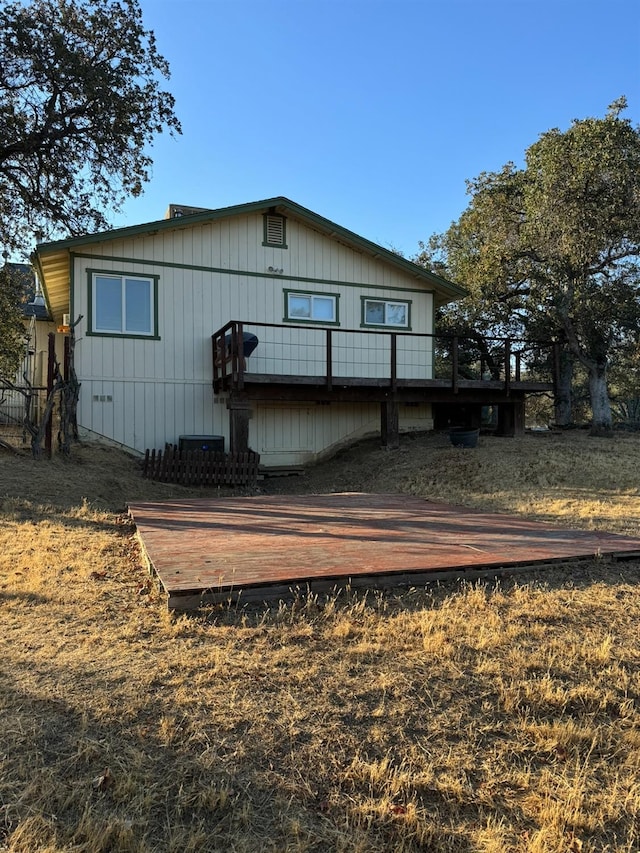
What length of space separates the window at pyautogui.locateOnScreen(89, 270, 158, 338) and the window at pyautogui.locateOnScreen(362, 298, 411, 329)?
17.1 feet

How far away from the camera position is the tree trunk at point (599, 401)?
54.2 feet

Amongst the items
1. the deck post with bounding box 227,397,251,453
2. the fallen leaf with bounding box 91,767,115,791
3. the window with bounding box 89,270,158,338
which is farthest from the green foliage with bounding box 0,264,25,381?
the fallen leaf with bounding box 91,767,115,791

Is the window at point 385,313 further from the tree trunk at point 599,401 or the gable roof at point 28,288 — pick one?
the gable roof at point 28,288

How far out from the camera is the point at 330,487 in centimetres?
1144

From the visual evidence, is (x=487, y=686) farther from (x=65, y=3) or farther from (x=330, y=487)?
(x=65, y=3)

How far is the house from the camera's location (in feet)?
39.3

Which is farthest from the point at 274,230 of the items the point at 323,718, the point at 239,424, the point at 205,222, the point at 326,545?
the point at 323,718

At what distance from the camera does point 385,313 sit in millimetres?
14820

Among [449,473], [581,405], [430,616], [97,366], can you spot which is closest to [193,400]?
[97,366]

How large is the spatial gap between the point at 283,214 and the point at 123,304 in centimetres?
438

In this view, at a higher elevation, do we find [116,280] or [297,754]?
[116,280]

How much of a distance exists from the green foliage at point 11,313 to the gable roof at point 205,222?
3.74 feet

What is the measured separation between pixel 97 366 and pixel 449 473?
294 inches

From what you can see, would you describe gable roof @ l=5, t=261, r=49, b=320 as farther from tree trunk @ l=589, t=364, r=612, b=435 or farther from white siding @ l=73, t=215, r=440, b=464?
tree trunk @ l=589, t=364, r=612, b=435
